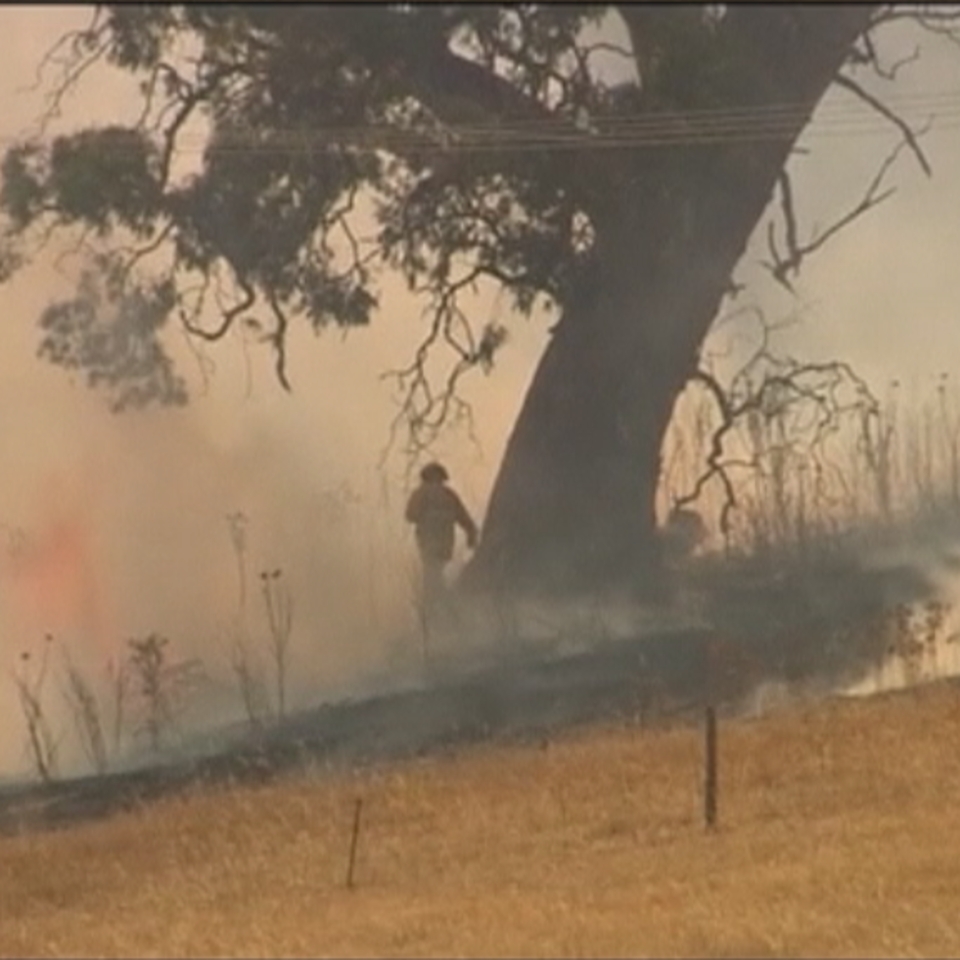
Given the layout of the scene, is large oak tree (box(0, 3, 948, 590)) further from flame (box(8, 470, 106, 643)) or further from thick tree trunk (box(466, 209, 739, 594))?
flame (box(8, 470, 106, 643))

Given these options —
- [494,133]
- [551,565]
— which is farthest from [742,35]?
[551,565]

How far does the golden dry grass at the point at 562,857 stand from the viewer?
48.0ft

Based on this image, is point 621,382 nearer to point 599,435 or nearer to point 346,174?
point 599,435

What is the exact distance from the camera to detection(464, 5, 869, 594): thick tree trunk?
76.8ft

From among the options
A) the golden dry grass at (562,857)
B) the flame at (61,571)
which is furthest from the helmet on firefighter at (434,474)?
the flame at (61,571)

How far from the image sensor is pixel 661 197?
2322 centimetres

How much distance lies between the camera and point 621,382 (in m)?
24.3

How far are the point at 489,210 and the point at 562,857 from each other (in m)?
6.27

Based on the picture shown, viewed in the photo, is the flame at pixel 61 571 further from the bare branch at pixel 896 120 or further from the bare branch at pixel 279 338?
the bare branch at pixel 896 120

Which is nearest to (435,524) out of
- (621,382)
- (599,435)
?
(599,435)

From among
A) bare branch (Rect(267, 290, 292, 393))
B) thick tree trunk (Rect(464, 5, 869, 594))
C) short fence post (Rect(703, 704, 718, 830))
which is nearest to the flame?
bare branch (Rect(267, 290, 292, 393))

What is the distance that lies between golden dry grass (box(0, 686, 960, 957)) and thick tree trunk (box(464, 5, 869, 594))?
1.94 meters

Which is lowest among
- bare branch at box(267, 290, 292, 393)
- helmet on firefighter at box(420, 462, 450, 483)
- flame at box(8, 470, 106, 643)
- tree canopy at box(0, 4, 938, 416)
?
A: flame at box(8, 470, 106, 643)

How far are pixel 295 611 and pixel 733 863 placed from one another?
8.30 m
